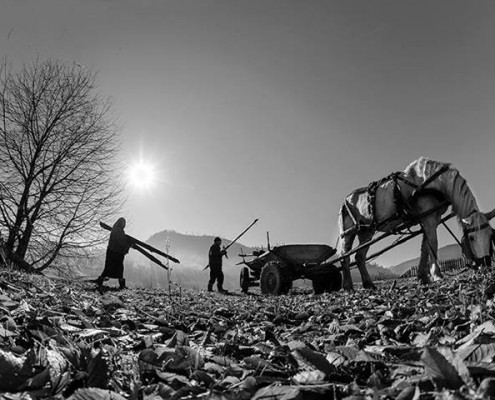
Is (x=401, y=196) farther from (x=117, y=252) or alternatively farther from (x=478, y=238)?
(x=117, y=252)

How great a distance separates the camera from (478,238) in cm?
663

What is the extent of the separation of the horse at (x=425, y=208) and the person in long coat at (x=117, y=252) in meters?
6.45

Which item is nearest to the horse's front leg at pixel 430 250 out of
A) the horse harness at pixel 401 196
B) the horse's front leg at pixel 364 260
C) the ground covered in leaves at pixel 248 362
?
the horse harness at pixel 401 196

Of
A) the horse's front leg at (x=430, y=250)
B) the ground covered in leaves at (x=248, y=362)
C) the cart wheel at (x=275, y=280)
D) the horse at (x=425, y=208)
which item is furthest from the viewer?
the cart wheel at (x=275, y=280)

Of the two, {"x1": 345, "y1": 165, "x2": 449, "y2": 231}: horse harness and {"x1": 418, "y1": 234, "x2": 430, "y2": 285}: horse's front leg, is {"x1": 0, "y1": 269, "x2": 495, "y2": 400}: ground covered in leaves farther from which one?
{"x1": 418, "y1": 234, "x2": 430, "y2": 285}: horse's front leg

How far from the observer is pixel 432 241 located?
306 inches

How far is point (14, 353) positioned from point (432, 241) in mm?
7674

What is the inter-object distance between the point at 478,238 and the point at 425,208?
133cm

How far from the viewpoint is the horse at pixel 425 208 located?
6.75 m

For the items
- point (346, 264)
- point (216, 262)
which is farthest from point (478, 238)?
point (216, 262)

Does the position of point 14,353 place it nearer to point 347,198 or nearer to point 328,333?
point 328,333

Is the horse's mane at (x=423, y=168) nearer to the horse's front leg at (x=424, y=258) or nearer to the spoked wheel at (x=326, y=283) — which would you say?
the horse's front leg at (x=424, y=258)

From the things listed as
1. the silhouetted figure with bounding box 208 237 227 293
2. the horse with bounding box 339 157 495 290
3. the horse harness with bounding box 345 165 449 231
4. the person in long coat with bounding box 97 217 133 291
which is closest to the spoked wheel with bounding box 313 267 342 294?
the horse with bounding box 339 157 495 290

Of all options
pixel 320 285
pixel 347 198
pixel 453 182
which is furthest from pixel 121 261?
pixel 453 182
